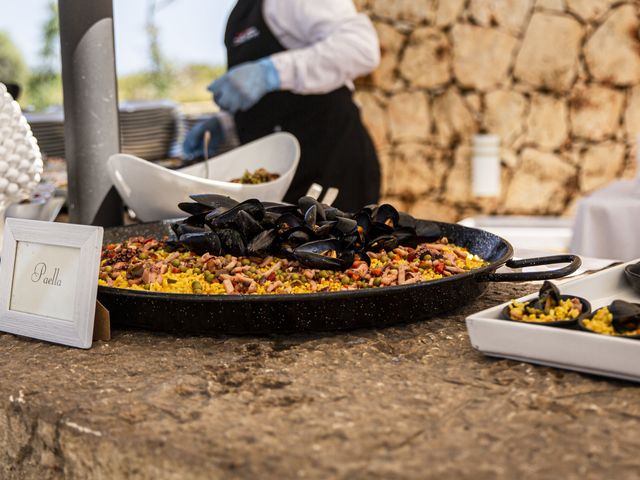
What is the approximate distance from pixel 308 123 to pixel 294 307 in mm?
2214

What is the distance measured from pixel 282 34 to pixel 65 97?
5.27 ft

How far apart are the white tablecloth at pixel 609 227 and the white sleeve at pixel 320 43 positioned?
1000 millimetres

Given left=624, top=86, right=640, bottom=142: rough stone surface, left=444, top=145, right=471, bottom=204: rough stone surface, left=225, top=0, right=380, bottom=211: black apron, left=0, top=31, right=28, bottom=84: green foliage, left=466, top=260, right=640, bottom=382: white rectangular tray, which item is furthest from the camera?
left=0, top=31, right=28, bottom=84: green foliage

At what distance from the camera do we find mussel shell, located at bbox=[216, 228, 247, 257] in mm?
988


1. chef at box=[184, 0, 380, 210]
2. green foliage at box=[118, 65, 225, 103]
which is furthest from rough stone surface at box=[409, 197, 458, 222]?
green foliage at box=[118, 65, 225, 103]

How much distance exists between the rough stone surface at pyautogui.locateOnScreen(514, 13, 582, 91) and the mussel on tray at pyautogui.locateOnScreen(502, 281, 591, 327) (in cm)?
388

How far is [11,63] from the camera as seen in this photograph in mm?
5496

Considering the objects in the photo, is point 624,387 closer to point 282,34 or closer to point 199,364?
point 199,364

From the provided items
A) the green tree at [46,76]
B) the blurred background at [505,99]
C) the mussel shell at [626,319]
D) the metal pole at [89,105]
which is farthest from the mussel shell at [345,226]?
the green tree at [46,76]

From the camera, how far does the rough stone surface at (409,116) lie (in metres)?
4.52

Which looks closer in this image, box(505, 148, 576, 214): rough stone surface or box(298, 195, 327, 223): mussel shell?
box(298, 195, 327, 223): mussel shell

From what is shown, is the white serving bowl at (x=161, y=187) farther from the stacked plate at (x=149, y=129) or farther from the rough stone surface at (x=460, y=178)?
the rough stone surface at (x=460, y=178)

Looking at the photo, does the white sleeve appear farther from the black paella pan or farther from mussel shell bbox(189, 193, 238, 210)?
the black paella pan

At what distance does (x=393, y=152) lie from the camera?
15.1 feet
